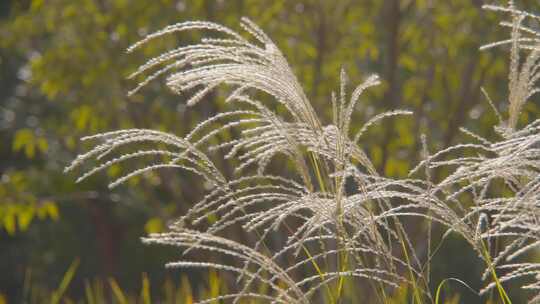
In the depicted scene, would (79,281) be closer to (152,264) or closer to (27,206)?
(152,264)

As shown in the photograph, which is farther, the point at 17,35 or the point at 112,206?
the point at 112,206

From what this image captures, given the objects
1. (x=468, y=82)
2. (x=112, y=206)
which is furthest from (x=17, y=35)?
(x=112, y=206)

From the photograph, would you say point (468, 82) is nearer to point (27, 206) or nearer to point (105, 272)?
point (27, 206)

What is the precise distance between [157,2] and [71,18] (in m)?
0.58

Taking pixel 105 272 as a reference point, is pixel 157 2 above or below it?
above

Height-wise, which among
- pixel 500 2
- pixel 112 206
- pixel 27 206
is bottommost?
pixel 112 206

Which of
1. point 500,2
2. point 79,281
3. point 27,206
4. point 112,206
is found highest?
point 500,2

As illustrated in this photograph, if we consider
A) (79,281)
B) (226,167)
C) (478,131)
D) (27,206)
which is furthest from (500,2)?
(79,281)

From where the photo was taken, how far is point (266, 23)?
20.0 ft

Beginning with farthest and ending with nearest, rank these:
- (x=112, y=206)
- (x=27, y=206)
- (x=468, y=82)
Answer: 1. (x=112, y=206)
2. (x=27, y=206)
3. (x=468, y=82)

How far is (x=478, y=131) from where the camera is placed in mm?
6340

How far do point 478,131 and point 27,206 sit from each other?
2.90 m

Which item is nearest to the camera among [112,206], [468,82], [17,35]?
[468,82]

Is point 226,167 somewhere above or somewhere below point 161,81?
below
